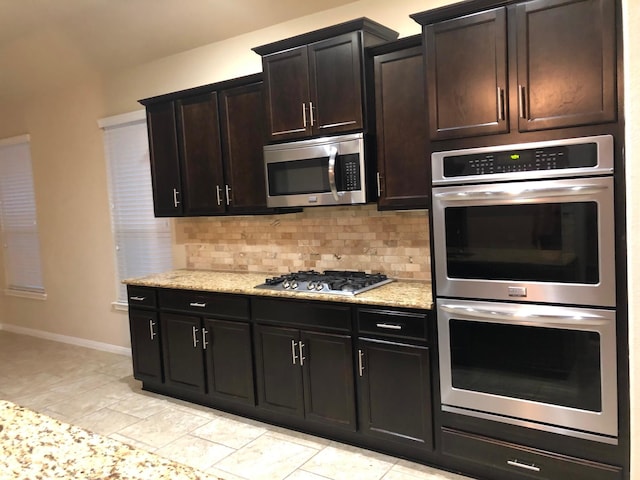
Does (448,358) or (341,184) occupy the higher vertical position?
(341,184)

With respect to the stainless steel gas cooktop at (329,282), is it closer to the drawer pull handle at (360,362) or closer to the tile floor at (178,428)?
Answer: the drawer pull handle at (360,362)

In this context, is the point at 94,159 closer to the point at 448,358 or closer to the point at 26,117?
the point at 26,117

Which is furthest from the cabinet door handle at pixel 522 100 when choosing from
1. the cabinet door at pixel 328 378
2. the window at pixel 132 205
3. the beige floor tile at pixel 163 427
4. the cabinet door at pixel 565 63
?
the window at pixel 132 205

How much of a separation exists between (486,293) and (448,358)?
0.41m

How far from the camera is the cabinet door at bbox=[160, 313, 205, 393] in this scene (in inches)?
151

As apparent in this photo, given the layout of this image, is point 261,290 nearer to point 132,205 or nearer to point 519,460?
point 519,460

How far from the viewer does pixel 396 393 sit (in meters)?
2.90

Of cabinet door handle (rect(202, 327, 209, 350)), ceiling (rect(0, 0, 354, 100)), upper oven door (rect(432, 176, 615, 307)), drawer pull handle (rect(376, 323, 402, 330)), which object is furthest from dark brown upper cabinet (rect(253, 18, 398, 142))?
cabinet door handle (rect(202, 327, 209, 350))

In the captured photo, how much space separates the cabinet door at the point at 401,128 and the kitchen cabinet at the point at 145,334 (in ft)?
7.01

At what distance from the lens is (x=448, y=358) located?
270 centimetres

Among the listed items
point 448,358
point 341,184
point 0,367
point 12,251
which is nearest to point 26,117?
point 12,251

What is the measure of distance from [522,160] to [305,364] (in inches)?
69.4

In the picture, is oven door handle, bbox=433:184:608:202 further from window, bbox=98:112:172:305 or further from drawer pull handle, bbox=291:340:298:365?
window, bbox=98:112:172:305

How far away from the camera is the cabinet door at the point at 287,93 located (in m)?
3.33
